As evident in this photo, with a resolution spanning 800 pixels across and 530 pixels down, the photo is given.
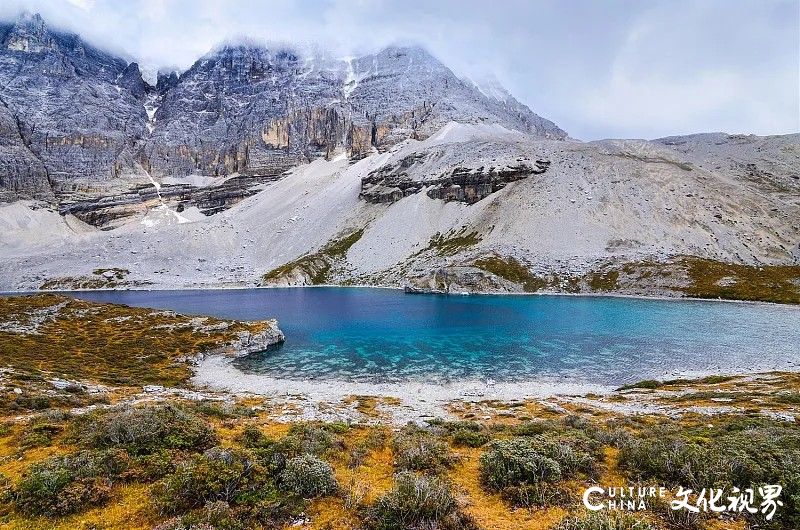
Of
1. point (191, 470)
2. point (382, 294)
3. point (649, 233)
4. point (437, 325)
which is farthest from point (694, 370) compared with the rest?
point (649, 233)

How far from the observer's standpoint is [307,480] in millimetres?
11594

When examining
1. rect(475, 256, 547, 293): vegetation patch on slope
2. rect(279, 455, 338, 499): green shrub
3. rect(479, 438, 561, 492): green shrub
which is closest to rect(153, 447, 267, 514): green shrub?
rect(279, 455, 338, 499): green shrub

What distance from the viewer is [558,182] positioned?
504 ft

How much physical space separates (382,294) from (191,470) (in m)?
101

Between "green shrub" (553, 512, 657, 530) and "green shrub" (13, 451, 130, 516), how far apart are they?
11.6 meters

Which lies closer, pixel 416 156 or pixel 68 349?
pixel 68 349

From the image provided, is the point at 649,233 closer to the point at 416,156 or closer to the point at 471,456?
the point at 416,156

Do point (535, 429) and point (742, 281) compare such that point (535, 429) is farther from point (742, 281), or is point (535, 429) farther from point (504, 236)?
point (504, 236)

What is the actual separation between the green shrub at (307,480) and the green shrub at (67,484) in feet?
15.5

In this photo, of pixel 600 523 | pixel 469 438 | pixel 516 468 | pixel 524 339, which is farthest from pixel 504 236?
pixel 600 523

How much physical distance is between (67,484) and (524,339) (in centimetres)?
5041

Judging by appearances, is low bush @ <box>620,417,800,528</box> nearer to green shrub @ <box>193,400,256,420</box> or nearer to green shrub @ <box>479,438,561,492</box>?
green shrub @ <box>479,438,561,492</box>

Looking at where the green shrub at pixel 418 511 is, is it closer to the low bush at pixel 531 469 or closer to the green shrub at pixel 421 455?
the low bush at pixel 531 469

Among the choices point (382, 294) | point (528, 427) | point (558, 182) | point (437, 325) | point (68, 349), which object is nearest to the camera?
point (528, 427)
